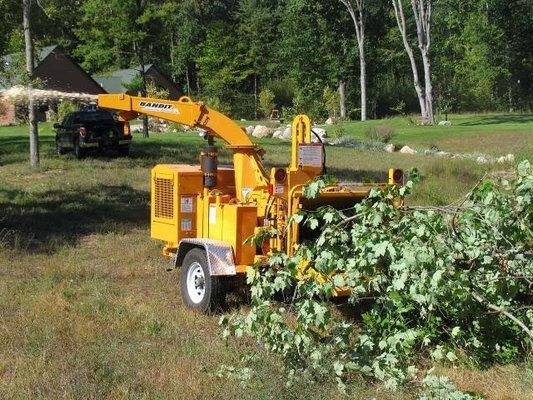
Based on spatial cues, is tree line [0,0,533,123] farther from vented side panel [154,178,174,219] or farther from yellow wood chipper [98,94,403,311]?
yellow wood chipper [98,94,403,311]

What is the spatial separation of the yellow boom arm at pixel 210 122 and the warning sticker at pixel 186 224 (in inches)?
26.9

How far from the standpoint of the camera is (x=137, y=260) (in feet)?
35.8

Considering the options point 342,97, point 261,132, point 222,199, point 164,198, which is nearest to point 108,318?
point 222,199

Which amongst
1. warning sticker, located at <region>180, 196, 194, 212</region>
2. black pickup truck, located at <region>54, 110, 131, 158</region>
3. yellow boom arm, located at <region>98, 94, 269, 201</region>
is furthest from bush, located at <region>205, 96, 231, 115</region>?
warning sticker, located at <region>180, 196, 194, 212</region>

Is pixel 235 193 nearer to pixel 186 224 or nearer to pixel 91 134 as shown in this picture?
pixel 186 224

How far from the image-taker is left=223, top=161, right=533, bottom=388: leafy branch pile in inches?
223

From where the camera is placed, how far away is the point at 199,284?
8344 mm

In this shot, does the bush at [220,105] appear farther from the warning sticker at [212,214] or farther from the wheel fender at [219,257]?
the wheel fender at [219,257]

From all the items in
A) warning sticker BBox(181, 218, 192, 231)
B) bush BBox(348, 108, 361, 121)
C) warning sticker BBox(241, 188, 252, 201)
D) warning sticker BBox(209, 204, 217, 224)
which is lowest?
warning sticker BBox(181, 218, 192, 231)

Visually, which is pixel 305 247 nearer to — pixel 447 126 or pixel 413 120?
pixel 447 126

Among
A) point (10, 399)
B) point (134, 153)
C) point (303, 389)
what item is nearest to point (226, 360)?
point (303, 389)

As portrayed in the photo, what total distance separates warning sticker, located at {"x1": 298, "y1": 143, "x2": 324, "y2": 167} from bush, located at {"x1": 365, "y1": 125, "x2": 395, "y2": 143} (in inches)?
1182

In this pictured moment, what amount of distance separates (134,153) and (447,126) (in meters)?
24.3

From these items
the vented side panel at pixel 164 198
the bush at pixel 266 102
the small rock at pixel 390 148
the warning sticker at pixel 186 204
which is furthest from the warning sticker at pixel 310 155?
the bush at pixel 266 102
